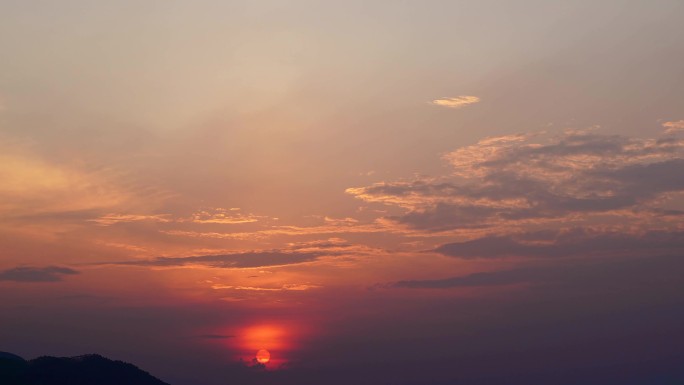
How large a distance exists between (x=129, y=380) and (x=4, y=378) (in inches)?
1084

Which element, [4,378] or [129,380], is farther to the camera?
[129,380]

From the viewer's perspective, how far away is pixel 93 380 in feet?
630

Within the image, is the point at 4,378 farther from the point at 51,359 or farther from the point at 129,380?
the point at 129,380

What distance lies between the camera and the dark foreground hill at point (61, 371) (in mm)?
185625

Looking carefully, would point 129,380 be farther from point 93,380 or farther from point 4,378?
point 4,378

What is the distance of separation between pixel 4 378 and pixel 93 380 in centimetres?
1868

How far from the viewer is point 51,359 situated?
194m

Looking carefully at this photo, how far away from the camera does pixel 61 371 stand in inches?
7539

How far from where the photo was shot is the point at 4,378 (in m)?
183

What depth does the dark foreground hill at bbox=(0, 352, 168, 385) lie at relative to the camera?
186 metres

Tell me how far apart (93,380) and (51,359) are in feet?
36.4

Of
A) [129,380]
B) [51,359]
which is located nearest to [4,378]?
[51,359]

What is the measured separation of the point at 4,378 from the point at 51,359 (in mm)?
12793
